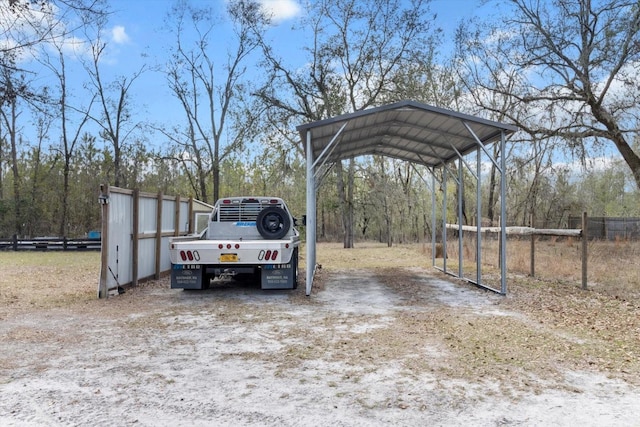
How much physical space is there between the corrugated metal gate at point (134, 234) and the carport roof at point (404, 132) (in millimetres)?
3853

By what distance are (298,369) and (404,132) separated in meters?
8.79

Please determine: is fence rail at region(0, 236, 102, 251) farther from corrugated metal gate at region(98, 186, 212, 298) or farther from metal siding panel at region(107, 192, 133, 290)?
metal siding panel at region(107, 192, 133, 290)

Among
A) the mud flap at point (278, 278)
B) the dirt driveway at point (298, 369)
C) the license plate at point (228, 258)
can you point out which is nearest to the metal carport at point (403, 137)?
the mud flap at point (278, 278)

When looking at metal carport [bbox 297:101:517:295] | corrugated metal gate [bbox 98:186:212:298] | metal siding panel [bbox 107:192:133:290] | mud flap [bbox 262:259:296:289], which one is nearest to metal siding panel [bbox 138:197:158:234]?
corrugated metal gate [bbox 98:186:212:298]

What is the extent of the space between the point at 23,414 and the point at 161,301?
5.59 metres

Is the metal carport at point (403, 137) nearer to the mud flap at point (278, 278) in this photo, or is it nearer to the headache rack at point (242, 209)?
the mud flap at point (278, 278)

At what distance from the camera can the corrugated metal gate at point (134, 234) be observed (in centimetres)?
957

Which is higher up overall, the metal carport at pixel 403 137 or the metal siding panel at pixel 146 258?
the metal carport at pixel 403 137

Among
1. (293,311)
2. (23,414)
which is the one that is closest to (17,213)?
(293,311)

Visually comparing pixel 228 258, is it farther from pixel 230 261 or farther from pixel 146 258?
pixel 146 258

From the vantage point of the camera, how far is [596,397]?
4.10 metres

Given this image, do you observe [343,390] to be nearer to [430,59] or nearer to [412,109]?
[412,109]

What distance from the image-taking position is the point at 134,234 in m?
10.8

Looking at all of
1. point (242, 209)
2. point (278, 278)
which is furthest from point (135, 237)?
point (278, 278)
